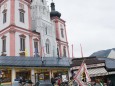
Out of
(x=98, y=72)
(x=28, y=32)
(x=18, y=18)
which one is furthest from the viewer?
(x=28, y=32)

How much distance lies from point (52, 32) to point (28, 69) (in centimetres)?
2052

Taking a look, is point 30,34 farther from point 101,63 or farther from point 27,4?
point 101,63

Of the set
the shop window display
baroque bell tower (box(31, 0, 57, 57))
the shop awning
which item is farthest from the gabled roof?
baroque bell tower (box(31, 0, 57, 57))

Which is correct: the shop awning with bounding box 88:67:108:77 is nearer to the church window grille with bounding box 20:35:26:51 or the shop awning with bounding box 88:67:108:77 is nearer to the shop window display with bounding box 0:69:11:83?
the shop window display with bounding box 0:69:11:83

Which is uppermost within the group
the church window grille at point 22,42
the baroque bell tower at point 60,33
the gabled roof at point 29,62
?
the baroque bell tower at point 60,33

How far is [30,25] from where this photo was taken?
41.4 m

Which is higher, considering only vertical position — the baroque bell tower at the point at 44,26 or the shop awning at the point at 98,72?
the baroque bell tower at the point at 44,26

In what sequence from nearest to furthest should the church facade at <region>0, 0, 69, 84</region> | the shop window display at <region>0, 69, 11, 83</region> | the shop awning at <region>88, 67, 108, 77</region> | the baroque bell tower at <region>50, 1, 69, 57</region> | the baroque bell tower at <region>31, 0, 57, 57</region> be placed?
the shop window display at <region>0, 69, 11, 83</region>
the shop awning at <region>88, 67, 108, 77</region>
the church facade at <region>0, 0, 69, 84</region>
the baroque bell tower at <region>31, 0, 57, 57</region>
the baroque bell tower at <region>50, 1, 69, 57</region>

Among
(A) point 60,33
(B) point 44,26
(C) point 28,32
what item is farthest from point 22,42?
(A) point 60,33

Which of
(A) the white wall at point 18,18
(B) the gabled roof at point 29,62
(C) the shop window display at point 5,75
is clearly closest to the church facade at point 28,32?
(A) the white wall at point 18,18

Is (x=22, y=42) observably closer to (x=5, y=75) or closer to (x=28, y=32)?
(x=28, y=32)

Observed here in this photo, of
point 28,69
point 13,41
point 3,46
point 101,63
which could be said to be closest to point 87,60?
point 101,63

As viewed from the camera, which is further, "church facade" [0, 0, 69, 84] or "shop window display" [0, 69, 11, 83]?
"church facade" [0, 0, 69, 84]

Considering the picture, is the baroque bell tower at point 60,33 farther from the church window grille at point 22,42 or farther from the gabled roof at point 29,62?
the gabled roof at point 29,62
